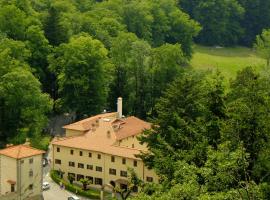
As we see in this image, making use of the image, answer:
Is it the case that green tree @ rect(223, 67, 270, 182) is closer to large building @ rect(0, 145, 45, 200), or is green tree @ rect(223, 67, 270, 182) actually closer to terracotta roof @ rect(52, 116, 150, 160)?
large building @ rect(0, 145, 45, 200)

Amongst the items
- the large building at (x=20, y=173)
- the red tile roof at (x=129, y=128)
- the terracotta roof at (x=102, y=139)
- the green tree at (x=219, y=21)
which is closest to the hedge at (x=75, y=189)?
the terracotta roof at (x=102, y=139)

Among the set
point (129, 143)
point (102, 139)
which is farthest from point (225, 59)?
point (102, 139)

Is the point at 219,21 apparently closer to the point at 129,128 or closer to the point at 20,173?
the point at 129,128

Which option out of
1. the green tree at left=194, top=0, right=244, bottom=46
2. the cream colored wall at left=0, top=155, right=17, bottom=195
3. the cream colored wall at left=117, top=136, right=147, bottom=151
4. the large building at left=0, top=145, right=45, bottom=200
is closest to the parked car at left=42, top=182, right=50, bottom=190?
the large building at left=0, top=145, right=45, bottom=200

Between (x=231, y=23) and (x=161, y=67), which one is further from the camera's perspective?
(x=231, y=23)

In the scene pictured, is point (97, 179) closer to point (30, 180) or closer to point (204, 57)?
point (30, 180)

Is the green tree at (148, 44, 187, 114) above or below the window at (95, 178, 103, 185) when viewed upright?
above

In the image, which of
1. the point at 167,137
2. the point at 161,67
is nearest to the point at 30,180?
the point at 167,137
